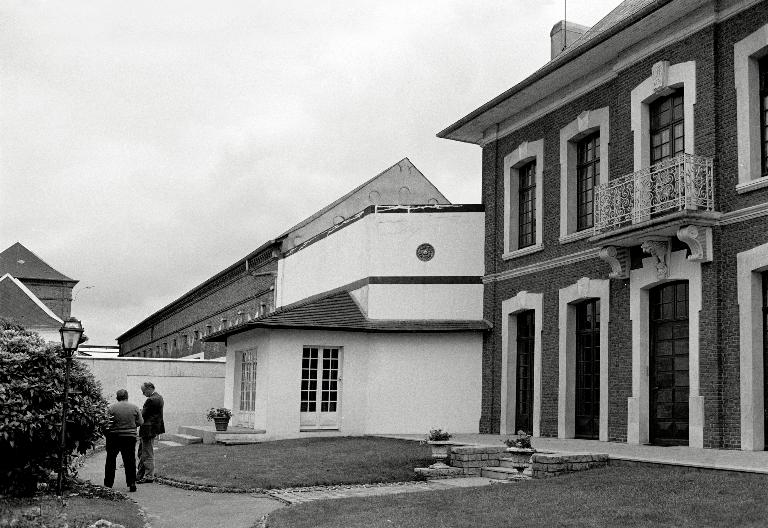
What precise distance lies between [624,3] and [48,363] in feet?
53.5

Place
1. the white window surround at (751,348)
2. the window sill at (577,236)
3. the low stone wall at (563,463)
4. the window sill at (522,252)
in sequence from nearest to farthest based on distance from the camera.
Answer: the low stone wall at (563,463) → the white window surround at (751,348) → the window sill at (577,236) → the window sill at (522,252)

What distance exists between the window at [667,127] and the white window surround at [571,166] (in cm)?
167

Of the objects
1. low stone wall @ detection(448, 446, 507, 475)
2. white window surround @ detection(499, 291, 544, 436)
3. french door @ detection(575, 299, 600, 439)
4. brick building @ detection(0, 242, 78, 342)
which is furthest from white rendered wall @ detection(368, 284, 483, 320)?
brick building @ detection(0, 242, 78, 342)

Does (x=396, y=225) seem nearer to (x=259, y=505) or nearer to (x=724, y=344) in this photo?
(x=724, y=344)

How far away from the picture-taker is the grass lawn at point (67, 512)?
1041 cm

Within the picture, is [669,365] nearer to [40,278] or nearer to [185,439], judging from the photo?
[185,439]

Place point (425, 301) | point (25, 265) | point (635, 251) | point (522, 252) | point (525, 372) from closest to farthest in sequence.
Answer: point (635, 251) → point (522, 252) → point (525, 372) → point (425, 301) → point (25, 265)

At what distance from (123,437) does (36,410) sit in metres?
1.77

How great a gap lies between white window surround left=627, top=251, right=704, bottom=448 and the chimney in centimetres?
994

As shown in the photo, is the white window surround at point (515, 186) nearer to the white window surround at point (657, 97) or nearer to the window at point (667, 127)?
the white window surround at point (657, 97)

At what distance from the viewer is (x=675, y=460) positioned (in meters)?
13.3

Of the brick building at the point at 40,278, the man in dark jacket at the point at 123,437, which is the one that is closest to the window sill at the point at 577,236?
the man in dark jacket at the point at 123,437

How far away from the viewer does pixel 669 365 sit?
1706 cm

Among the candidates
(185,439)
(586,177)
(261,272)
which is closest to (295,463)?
(185,439)
